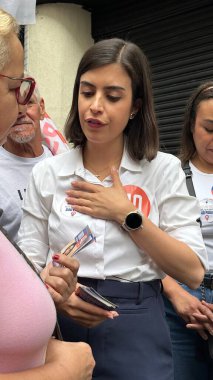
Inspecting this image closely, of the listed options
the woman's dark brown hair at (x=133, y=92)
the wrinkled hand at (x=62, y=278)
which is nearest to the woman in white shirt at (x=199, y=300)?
the woman's dark brown hair at (x=133, y=92)

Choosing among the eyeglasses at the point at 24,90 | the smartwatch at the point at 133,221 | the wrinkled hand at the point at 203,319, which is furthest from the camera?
the wrinkled hand at the point at 203,319

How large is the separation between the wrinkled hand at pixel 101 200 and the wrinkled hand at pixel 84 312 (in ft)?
1.03

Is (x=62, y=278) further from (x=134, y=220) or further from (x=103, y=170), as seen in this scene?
(x=103, y=170)

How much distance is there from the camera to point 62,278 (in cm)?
162

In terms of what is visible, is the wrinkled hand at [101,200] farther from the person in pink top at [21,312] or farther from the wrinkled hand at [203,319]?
the wrinkled hand at [203,319]

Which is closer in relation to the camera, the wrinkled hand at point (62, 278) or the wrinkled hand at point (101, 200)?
the wrinkled hand at point (62, 278)

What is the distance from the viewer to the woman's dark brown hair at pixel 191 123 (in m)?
2.72

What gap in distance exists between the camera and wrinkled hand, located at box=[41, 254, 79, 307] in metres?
1.62

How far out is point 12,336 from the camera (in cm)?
106

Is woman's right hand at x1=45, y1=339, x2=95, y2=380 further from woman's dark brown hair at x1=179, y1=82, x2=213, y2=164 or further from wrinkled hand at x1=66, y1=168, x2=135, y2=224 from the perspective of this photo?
woman's dark brown hair at x1=179, y1=82, x2=213, y2=164

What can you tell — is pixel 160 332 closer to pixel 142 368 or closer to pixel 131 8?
pixel 142 368

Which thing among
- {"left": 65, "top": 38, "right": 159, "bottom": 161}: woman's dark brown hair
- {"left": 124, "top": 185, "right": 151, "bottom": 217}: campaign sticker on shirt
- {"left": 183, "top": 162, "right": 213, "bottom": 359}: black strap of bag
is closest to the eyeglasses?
{"left": 65, "top": 38, "right": 159, "bottom": 161}: woman's dark brown hair

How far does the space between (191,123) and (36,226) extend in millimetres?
1205

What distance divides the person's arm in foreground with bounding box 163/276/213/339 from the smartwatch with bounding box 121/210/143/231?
69 cm
